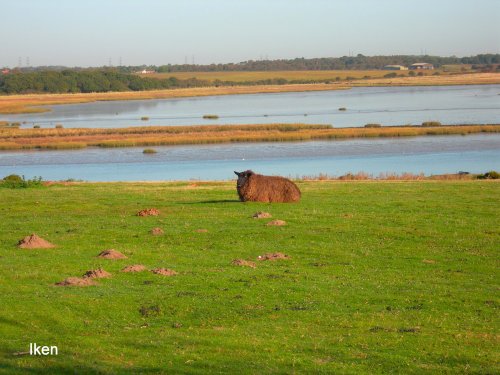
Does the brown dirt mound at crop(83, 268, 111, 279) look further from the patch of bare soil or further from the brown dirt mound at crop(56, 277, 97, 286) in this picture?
the patch of bare soil

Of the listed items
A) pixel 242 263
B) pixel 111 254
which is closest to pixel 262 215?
pixel 242 263

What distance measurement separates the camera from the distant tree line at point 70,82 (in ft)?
592

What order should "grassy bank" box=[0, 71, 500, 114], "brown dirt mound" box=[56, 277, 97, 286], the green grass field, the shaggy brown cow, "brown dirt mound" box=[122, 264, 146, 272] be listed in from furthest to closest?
"grassy bank" box=[0, 71, 500, 114] < the shaggy brown cow < "brown dirt mound" box=[122, 264, 146, 272] < "brown dirt mound" box=[56, 277, 97, 286] < the green grass field

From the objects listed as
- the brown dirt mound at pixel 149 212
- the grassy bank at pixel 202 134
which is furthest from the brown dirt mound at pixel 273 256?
the grassy bank at pixel 202 134

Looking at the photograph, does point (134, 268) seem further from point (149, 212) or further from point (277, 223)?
point (149, 212)

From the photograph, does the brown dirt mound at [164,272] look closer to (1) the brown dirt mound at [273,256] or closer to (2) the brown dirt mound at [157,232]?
(1) the brown dirt mound at [273,256]

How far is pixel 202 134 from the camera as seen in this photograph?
257 ft

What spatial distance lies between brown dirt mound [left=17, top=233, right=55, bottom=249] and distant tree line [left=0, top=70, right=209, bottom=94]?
557 ft

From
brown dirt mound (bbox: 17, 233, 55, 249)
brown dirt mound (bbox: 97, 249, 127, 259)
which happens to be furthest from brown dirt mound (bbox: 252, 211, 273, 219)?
brown dirt mound (bbox: 17, 233, 55, 249)

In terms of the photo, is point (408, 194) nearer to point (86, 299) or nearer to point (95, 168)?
point (86, 299)

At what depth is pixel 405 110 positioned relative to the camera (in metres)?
108

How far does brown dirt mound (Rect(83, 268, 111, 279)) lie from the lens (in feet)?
48.0

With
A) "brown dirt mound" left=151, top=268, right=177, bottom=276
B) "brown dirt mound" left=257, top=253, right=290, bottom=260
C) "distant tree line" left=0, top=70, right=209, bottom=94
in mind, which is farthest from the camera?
"distant tree line" left=0, top=70, right=209, bottom=94

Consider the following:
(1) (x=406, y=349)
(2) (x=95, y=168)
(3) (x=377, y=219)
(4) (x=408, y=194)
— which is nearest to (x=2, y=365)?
(1) (x=406, y=349)
